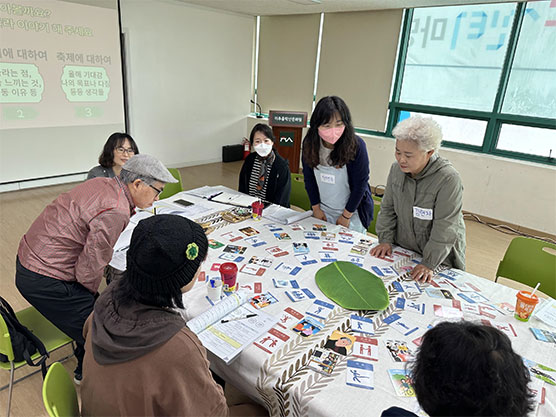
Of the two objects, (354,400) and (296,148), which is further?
(296,148)

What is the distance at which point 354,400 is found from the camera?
1.15m

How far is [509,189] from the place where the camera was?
186 inches

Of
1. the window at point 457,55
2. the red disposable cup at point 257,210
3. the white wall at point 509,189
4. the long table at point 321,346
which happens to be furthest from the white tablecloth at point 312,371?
Result: the window at point 457,55

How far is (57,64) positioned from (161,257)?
4.49 meters

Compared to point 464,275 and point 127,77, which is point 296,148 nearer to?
point 127,77

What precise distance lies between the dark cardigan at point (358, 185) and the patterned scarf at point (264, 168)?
0.41 metres

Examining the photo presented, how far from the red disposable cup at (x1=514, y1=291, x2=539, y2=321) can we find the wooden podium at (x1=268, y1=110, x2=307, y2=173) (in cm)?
462

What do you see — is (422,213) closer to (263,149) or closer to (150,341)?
(263,149)

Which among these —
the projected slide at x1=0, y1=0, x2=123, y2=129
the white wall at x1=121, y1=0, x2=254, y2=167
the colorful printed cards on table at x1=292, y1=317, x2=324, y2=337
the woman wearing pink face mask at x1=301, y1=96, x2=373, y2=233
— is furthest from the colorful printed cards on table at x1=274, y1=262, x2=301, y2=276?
the white wall at x1=121, y1=0, x2=254, y2=167

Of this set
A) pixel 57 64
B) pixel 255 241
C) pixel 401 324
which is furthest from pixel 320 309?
pixel 57 64

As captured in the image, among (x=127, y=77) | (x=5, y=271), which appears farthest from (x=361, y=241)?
(x=127, y=77)

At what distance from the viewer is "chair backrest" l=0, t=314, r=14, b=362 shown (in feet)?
4.99

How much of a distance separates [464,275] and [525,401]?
131 cm

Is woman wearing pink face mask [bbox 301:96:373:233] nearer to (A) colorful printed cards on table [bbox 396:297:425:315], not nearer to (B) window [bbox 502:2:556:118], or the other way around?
(A) colorful printed cards on table [bbox 396:297:425:315]
